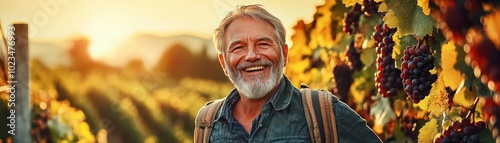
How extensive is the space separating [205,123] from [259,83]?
29 centimetres

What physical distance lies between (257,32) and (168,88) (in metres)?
21.4

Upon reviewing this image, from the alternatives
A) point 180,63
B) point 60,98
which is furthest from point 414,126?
point 180,63

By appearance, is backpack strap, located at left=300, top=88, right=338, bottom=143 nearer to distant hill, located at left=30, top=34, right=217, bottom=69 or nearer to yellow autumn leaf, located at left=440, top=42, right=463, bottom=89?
yellow autumn leaf, located at left=440, top=42, right=463, bottom=89

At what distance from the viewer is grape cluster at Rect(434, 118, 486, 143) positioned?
2.44 m

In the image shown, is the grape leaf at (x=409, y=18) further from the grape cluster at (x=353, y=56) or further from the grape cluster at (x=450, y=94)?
the grape cluster at (x=353, y=56)

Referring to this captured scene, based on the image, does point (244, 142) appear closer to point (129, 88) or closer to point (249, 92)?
point (249, 92)

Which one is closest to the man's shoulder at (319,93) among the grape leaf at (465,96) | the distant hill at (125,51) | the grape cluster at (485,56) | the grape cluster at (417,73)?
the grape cluster at (417,73)

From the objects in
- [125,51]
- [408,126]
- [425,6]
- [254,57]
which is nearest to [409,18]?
[425,6]

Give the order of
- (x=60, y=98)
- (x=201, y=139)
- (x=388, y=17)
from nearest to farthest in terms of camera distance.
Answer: (x=388, y=17), (x=201, y=139), (x=60, y=98)

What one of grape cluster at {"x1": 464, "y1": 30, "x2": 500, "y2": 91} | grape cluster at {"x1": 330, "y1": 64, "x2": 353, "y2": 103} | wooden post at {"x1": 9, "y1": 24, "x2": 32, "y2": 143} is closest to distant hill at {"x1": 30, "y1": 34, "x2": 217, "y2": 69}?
wooden post at {"x1": 9, "y1": 24, "x2": 32, "y2": 143}

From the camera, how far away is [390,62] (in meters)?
3.21

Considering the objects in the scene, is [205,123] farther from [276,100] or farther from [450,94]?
[450,94]

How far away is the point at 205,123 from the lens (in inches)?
126

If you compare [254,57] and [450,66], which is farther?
[254,57]
